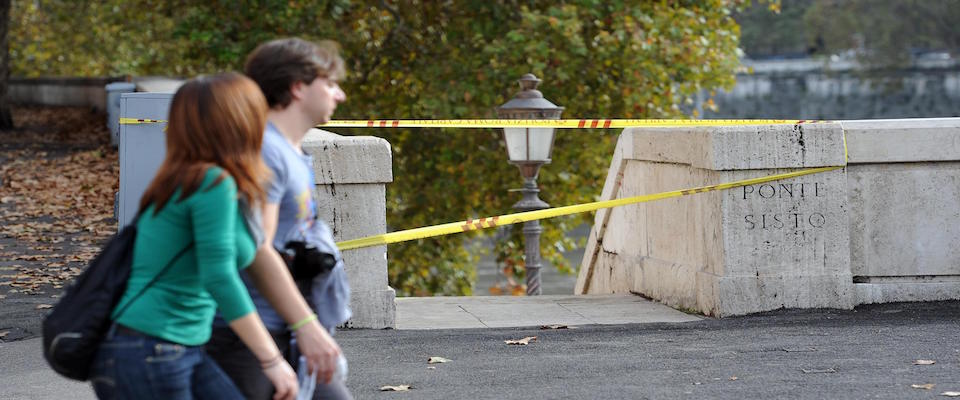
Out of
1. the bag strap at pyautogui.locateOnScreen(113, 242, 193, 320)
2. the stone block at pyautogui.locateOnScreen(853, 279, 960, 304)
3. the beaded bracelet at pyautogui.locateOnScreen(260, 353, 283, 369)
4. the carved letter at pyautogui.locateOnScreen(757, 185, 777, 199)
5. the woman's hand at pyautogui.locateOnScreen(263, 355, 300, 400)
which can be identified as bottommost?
the stone block at pyautogui.locateOnScreen(853, 279, 960, 304)

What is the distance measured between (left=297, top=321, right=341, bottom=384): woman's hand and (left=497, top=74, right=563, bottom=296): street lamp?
9.86 m

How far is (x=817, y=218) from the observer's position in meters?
7.98

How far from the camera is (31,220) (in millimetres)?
13469

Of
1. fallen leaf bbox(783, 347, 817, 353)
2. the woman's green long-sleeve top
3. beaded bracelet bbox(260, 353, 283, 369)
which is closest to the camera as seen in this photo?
the woman's green long-sleeve top

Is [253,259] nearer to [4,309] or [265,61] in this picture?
[265,61]

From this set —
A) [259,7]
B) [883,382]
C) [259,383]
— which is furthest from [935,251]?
[259,7]

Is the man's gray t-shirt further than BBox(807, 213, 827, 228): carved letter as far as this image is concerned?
No

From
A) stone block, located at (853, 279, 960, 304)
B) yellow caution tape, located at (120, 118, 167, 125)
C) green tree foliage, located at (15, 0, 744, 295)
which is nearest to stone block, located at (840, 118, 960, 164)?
stone block, located at (853, 279, 960, 304)

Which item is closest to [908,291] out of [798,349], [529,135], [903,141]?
[903,141]

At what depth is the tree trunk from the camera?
26.1m

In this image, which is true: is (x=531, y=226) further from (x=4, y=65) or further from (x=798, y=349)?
(x=4, y=65)

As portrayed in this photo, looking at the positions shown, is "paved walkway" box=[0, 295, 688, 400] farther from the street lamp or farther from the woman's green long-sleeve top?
the street lamp

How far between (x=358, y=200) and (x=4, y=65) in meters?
21.1

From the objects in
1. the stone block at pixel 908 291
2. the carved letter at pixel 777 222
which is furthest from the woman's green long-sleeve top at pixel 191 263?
the stone block at pixel 908 291
